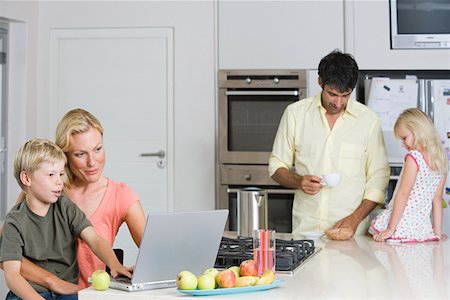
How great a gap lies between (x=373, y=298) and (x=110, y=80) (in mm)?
3773

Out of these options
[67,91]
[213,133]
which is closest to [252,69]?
[213,133]

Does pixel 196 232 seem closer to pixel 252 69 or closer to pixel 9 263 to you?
pixel 9 263

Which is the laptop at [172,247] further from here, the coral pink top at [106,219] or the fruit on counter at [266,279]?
the coral pink top at [106,219]

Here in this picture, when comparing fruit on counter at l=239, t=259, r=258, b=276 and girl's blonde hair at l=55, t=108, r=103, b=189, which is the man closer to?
girl's blonde hair at l=55, t=108, r=103, b=189

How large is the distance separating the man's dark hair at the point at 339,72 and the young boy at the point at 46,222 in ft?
4.33

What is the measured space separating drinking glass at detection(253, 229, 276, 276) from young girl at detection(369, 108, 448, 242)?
103 cm

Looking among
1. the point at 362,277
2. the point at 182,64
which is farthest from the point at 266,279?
the point at 182,64

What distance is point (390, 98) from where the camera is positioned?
186 inches

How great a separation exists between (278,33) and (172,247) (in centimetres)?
311

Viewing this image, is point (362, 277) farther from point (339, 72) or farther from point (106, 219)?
point (339, 72)

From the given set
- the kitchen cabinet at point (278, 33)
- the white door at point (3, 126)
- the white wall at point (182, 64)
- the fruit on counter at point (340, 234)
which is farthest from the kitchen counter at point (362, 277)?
the white door at point (3, 126)

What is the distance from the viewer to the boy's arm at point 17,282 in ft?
7.27

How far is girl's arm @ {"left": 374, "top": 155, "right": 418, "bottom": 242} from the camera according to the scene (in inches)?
122

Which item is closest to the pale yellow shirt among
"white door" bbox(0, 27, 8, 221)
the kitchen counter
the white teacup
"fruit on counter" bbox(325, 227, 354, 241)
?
the white teacup
